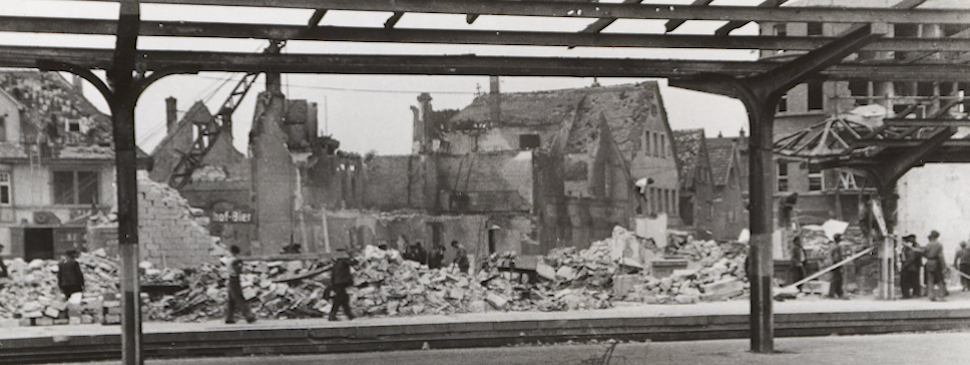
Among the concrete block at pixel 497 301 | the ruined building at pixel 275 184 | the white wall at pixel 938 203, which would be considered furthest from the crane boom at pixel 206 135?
the white wall at pixel 938 203

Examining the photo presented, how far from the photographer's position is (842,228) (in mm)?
36844

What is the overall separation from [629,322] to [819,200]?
26912mm

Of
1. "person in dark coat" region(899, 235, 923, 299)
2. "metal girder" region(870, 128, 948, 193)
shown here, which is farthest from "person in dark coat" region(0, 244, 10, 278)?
"person in dark coat" region(899, 235, 923, 299)

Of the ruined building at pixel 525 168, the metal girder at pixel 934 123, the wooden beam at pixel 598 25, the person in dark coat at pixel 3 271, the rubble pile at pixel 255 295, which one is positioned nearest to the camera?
the wooden beam at pixel 598 25

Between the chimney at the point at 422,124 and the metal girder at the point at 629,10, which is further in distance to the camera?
the chimney at the point at 422,124

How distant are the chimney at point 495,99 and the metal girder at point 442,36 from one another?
105ft

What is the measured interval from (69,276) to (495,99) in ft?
86.9

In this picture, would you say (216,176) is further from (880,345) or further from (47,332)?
(880,345)

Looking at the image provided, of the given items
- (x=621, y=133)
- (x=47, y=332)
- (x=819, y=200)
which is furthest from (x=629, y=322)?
(x=621, y=133)

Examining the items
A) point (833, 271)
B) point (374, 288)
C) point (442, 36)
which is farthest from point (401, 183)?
point (442, 36)

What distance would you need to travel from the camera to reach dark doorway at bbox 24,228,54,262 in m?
41.3

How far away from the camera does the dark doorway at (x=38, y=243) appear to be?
41.3 metres

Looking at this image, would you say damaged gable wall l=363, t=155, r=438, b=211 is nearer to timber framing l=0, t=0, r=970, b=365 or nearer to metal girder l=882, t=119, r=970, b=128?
metal girder l=882, t=119, r=970, b=128

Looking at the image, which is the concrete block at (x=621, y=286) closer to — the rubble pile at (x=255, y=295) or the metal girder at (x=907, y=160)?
the metal girder at (x=907, y=160)
